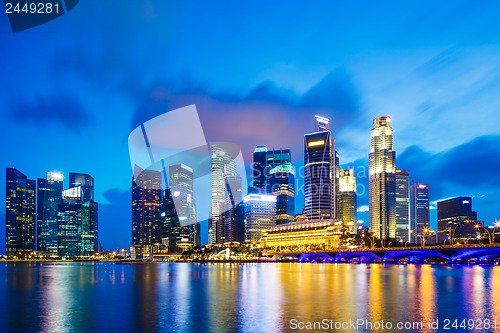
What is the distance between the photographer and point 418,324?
28.5 m

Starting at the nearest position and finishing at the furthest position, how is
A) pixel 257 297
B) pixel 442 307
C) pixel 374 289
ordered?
pixel 442 307 → pixel 257 297 → pixel 374 289

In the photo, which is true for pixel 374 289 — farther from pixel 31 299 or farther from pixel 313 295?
pixel 31 299

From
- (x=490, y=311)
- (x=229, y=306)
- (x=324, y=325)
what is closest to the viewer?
(x=324, y=325)

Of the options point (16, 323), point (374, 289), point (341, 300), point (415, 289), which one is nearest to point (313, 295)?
point (341, 300)

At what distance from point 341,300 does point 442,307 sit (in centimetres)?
878

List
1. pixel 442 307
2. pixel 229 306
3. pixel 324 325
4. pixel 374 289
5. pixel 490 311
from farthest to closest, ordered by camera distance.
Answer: pixel 374 289
pixel 229 306
pixel 442 307
pixel 490 311
pixel 324 325

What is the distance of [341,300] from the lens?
40.8 metres

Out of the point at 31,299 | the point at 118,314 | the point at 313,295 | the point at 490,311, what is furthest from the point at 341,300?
the point at 31,299

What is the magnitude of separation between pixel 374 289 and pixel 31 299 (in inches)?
1517

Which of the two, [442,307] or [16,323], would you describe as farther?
[442,307]

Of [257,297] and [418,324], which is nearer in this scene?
[418,324]

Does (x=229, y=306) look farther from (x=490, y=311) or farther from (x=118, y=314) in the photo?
(x=490, y=311)

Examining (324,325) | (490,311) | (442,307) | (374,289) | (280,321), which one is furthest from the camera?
(374,289)

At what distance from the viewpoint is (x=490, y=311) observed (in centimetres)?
3394
